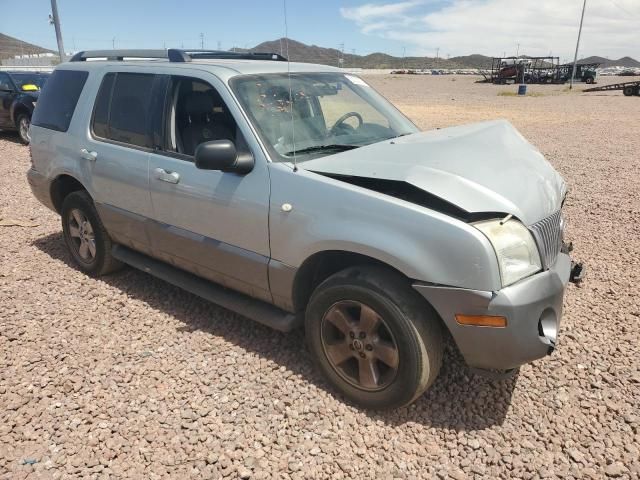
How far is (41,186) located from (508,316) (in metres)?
4.56

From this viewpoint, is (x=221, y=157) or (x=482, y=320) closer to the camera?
(x=482, y=320)

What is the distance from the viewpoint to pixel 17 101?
1240 centimetres

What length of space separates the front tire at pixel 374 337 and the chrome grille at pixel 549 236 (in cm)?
66

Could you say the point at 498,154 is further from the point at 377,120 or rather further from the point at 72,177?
the point at 72,177

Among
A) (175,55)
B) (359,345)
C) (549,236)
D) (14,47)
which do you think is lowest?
(359,345)

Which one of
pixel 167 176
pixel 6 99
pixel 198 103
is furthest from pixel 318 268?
pixel 6 99

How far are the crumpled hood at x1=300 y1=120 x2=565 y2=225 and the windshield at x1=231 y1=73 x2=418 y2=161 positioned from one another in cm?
23

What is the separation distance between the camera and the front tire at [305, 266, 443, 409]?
8.65 feet

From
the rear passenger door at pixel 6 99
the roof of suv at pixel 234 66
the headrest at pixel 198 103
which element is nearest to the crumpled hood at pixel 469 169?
the roof of suv at pixel 234 66

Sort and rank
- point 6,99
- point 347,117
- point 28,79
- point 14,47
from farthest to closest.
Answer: point 14,47, point 28,79, point 6,99, point 347,117

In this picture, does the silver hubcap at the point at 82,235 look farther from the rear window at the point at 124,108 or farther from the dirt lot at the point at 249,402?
the rear window at the point at 124,108

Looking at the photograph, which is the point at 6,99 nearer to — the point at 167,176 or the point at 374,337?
the point at 167,176

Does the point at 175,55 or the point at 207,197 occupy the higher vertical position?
the point at 175,55

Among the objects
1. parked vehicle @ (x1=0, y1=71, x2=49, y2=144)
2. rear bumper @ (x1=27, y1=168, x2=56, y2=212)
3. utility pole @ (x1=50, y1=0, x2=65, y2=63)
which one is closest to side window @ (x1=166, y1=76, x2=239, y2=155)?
rear bumper @ (x1=27, y1=168, x2=56, y2=212)
